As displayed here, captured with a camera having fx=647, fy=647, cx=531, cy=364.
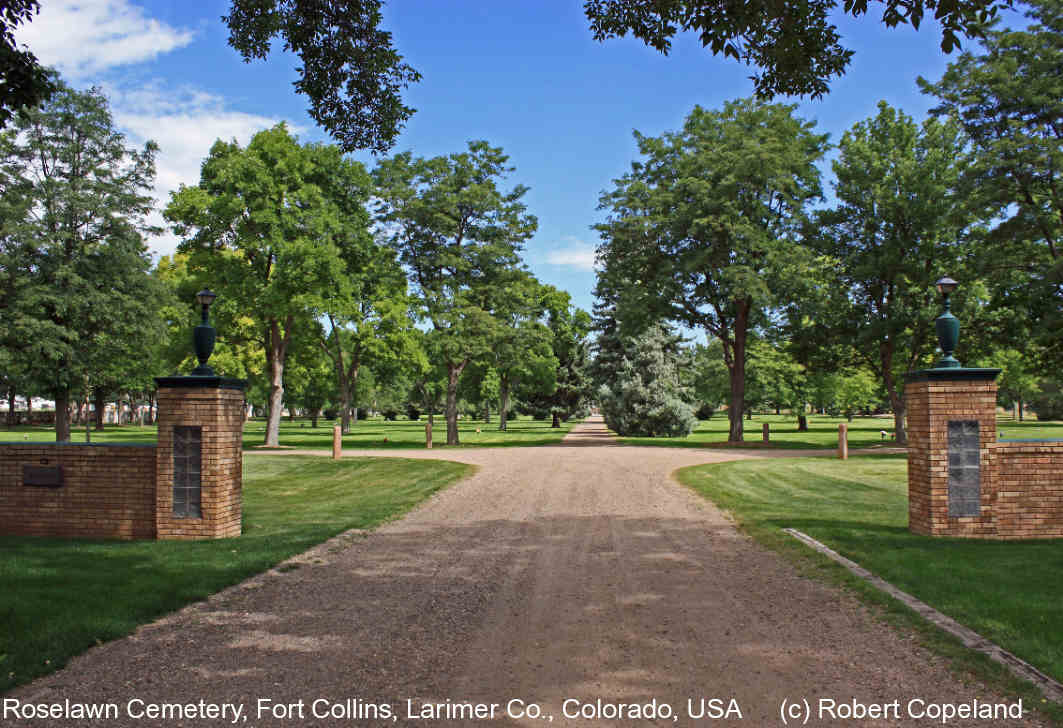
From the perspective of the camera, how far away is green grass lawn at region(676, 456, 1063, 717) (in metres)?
5.00

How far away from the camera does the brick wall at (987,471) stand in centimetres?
832

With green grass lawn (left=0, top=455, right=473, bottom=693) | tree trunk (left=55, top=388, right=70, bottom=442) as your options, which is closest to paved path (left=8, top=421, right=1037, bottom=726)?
green grass lawn (left=0, top=455, right=473, bottom=693)

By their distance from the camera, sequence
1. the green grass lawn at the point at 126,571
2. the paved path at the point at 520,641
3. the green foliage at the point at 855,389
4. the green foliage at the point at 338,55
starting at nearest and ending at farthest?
the paved path at the point at 520,641
the green grass lawn at the point at 126,571
the green foliage at the point at 338,55
the green foliage at the point at 855,389

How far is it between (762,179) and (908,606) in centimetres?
2504

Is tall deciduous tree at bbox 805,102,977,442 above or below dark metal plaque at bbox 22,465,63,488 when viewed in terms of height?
above

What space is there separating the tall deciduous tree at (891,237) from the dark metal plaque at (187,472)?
27.0 metres

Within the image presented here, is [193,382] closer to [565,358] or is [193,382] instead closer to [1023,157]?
[1023,157]

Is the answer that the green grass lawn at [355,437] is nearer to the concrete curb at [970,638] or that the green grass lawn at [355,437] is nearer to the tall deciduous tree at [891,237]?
the tall deciduous tree at [891,237]

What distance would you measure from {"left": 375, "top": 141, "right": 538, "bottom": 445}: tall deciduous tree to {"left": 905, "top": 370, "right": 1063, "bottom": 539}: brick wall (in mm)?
21142

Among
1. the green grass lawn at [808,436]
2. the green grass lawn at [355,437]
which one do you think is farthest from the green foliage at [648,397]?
the green grass lawn at [355,437]

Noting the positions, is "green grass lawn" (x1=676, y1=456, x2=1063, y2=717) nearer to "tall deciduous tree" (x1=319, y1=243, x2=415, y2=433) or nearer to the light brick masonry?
the light brick masonry

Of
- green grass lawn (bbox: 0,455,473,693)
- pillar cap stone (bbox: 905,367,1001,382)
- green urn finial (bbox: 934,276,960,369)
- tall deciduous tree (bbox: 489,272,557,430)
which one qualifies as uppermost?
tall deciduous tree (bbox: 489,272,557,430)

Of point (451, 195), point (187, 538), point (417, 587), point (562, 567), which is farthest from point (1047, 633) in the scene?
point (451, 195)

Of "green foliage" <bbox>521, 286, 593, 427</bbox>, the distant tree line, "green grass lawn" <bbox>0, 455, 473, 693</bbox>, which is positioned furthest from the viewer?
"green foliage" <bbox>521, 286, 593, 427</bbox>
